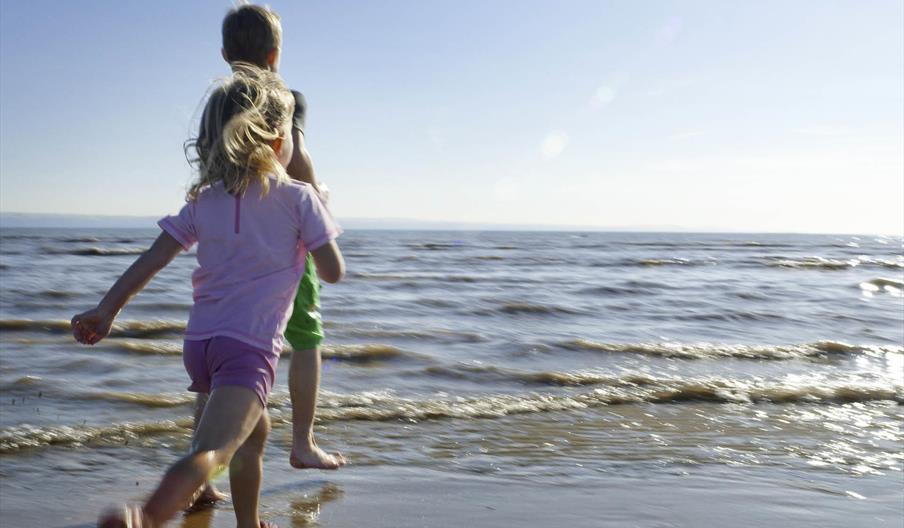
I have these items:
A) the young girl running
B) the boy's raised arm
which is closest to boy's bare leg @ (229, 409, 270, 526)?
the young girl running

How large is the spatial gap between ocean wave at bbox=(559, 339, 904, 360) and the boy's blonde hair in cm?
505

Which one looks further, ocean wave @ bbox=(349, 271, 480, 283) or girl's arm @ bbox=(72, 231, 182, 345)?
ocean wave @ bbox=(349, 271, 480, 283)

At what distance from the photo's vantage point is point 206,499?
3027 millimetres

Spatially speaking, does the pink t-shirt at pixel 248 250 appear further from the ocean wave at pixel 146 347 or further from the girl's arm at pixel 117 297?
the ocean wave at pixel 146 347

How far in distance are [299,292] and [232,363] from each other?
0.89 metres

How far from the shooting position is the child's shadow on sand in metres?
2.88

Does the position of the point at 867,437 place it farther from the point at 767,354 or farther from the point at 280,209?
the point at 280,209

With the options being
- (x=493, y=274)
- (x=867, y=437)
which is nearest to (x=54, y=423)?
(x=867, y=437)

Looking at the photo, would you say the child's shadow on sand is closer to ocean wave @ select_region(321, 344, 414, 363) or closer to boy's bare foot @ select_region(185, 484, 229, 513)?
boy's bare foot @ select_region(185, 484, 229, 513)

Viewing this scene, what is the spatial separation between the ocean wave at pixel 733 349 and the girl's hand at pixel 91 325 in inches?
219

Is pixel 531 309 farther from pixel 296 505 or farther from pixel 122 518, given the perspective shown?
pixel 122 518

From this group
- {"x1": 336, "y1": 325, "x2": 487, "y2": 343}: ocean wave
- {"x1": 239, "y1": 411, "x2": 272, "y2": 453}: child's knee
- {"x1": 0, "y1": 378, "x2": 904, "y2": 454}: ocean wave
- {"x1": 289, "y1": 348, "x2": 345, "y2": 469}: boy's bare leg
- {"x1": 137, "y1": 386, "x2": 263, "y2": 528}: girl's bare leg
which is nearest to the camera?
{"x1": 137, "y1": 386, "x2": 263, "y2": 528}: girl's bare leg

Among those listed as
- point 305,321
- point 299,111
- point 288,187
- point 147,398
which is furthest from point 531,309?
point 288,187

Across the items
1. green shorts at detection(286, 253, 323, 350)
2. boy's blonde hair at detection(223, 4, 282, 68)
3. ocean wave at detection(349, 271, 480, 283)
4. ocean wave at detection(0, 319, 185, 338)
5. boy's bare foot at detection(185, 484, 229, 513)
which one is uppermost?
boy's blonde hair at detection(223, 4, 282, 68)
